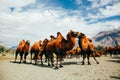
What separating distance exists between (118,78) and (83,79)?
2262mm

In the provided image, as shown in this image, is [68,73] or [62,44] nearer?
[68,73]

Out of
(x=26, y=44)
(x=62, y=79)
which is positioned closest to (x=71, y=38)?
(x=62, y=79)

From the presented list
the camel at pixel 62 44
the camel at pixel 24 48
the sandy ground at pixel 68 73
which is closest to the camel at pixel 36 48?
the camel at pixel 24 48

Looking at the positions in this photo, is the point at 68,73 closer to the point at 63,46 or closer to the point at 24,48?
the point at 63,46

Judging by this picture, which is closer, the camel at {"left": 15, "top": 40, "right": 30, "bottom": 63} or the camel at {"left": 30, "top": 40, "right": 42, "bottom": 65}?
the camel at {"left": 30, "top": 40, "right": 42, "bottom": 65}

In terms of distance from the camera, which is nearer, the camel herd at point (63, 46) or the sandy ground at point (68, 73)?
the sandy ground at point (68, 73)

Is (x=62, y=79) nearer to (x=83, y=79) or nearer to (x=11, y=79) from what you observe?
(x=83, y=79)

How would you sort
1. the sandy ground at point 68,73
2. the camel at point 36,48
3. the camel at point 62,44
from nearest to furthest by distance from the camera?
the sandy ground at point 68,73 → the camel at point 62,44 → the camel at point 36,48

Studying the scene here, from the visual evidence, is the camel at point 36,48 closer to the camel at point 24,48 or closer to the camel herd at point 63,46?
the camel herd at point 63,46

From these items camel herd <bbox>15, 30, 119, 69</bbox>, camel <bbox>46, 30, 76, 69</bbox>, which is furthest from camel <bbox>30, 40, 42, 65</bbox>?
camel <bbox>46, 30, 76, 69</bbox>

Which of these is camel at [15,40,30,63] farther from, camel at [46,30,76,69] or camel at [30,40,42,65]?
camel at [46,30,76,69]

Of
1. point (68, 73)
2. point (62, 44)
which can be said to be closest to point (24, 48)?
point (62, 44)

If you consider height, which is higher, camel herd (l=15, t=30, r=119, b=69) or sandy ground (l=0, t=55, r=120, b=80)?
→ camel herd (l=15, t=30, r=119, b=69)

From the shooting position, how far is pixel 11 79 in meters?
14.0
